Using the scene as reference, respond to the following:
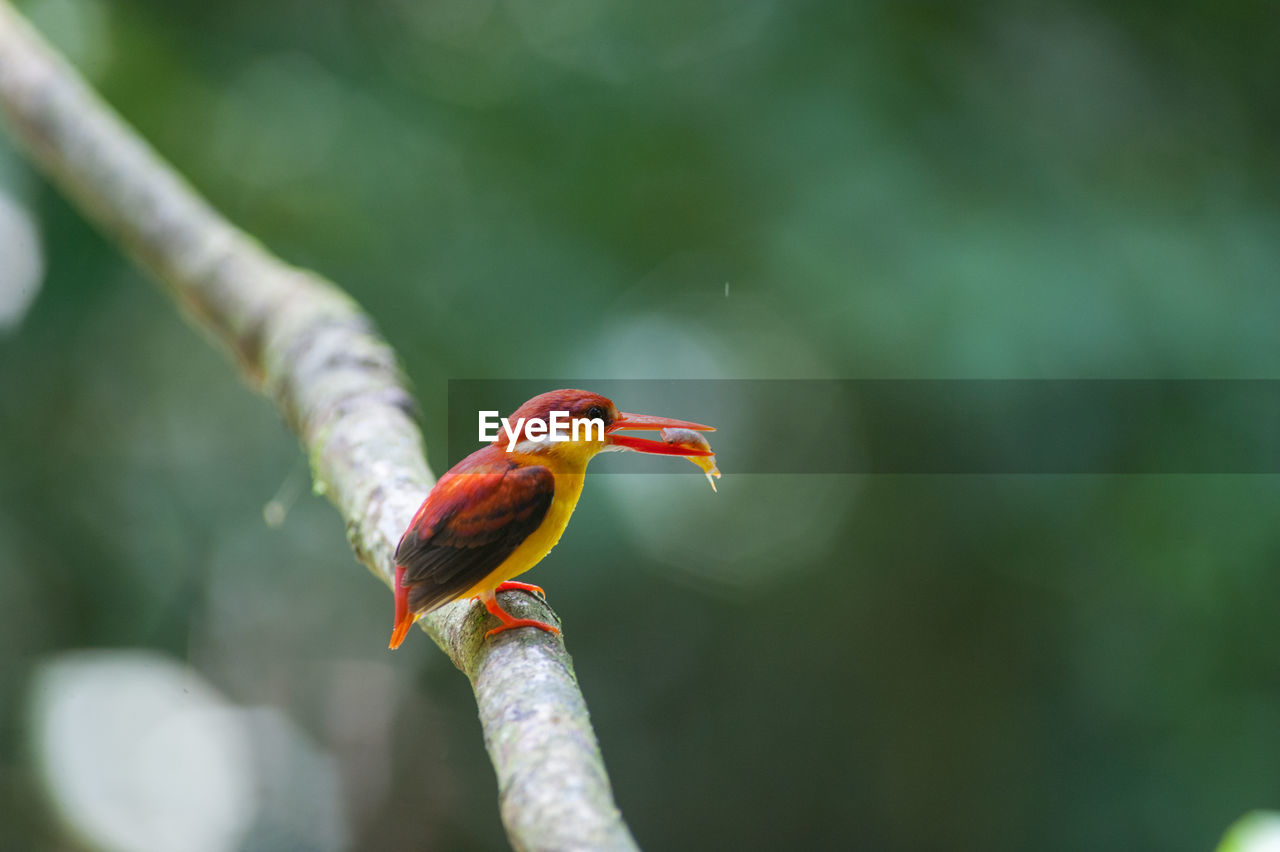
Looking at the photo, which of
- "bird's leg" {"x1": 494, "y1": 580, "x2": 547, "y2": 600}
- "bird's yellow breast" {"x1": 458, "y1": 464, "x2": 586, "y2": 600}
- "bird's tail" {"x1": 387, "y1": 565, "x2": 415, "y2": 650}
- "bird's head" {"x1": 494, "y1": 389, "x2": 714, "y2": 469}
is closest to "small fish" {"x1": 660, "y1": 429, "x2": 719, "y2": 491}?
"bird's head" {"x1": 494, "y1": 389, "x2": 714, "y2": 469}

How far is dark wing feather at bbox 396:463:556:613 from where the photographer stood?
1.14 m

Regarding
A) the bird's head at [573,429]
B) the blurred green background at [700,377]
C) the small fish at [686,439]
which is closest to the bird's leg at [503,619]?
the bird's head at [573,429]

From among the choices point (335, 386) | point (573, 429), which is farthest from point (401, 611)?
point (335, 386)

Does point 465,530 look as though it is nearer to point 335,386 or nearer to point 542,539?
point 542,539

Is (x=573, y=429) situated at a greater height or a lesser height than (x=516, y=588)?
greater

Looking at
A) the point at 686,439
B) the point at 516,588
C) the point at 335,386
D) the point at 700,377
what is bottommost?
the point at 516,588

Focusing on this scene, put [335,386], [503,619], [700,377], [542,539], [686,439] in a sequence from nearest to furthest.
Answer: [503,619]
[542,539]
[686,439]
[335,386]
[700,377]

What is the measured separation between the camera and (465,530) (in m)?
1.15

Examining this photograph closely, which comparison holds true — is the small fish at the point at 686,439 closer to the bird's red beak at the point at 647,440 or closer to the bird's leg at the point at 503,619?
the bird's red beak at the point at 647,440

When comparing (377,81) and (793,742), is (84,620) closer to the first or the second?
(377,81)

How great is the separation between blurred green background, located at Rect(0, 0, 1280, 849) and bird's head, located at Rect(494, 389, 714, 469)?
130 cm

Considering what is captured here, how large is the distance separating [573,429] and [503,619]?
0.98 ft

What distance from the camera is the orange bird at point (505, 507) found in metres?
1.15

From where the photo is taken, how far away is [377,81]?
3121 mm
